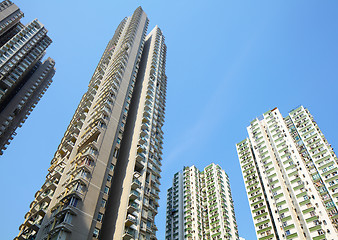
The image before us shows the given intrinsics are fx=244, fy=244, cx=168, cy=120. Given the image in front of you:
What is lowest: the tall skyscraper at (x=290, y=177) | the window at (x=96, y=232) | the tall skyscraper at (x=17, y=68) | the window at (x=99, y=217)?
the window at (x=96, y=232)

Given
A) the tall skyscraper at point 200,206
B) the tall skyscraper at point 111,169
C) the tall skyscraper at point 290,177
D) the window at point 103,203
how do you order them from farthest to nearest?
1. the tall skyscraper at point 200,206
2. the tall skyscraper at point 290,177
3. the window at point 103,203
4. the tall skyscraper at point 111,169

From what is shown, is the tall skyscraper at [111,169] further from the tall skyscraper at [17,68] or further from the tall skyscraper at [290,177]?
the tall skyscraper at [290,177]

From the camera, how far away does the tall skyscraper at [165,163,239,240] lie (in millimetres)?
64688

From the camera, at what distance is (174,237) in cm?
6612

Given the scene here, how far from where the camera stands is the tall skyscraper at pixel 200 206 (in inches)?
2547

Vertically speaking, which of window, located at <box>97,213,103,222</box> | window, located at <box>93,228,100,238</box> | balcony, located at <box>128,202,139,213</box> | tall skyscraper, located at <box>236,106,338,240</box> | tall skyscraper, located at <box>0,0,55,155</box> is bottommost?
window, located at <box>93,228,100,238</box>

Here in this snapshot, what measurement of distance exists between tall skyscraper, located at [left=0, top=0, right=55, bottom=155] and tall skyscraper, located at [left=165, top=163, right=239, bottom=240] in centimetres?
5099

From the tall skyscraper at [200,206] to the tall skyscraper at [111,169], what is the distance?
106 feet

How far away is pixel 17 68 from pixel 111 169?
164ft

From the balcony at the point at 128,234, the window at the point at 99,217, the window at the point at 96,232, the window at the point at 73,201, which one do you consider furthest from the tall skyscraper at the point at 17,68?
the balcony at the point at 128,234

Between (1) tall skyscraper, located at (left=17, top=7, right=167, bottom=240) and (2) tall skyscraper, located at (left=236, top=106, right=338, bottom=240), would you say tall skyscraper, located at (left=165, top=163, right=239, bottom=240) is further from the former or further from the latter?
(1) tall skyscraper, located at (left=17, top=7, right=167, bottom=240)

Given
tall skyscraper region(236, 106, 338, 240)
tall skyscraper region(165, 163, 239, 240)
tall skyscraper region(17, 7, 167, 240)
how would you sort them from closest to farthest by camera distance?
tall skyscraper region(17, 7, 167, 240)
tall skyscraper region(236, 106, 338, 240)
tall skyscraper region(165, 163, 239, 240)

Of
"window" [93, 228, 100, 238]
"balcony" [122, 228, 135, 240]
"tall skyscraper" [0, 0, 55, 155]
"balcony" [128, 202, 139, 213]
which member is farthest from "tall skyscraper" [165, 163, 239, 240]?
"tall skyscraper" [0, 0, 55, 155]

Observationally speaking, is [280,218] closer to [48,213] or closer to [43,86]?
[48,213]
